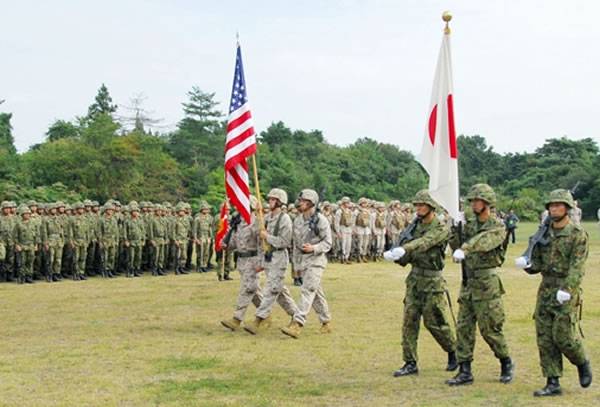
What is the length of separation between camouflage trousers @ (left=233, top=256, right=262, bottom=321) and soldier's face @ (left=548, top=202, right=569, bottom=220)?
4983mm

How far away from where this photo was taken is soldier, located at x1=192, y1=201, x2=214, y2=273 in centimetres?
2086

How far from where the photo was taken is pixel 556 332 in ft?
24.5

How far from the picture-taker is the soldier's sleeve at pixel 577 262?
7.39 metres

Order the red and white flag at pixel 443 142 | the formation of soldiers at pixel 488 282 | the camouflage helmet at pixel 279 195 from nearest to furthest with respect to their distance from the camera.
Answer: the formation of soldiers at pixel 488 282
the red and white flag at pixel 443 142
the camouflage helmet at pixel 279 195

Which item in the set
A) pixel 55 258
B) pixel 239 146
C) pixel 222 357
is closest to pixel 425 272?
pixel 222 357

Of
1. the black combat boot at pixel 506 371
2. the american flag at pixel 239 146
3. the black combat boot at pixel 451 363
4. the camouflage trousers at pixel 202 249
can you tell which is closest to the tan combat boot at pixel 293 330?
the american flag at pixel 239 146

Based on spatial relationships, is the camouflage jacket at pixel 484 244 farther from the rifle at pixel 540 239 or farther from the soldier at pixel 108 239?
the soldier at pixel 108 239

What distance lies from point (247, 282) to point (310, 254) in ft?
3.49

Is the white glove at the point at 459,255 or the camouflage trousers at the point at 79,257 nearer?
the white glove at the point at 459,255

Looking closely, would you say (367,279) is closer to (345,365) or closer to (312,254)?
(312,254)

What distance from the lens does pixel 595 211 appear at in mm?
59562

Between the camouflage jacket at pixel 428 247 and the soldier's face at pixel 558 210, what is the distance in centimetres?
112

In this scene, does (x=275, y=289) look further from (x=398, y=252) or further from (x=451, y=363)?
(x=398, y=252)

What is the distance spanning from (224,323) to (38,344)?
2.59 meters
